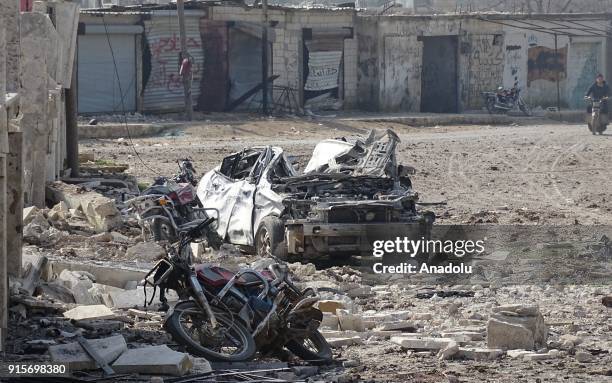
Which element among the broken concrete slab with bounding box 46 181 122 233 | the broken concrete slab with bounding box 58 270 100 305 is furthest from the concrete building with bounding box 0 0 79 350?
the broken concrete slab with bounding box 58 270 100 305

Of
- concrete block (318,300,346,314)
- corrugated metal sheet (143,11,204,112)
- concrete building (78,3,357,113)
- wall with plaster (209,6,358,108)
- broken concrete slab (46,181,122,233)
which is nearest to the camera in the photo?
concrete block (318,300,346,314)

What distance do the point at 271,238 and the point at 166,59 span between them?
24913mm

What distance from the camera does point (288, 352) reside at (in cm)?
1005

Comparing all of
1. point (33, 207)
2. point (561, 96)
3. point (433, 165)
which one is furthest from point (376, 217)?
point (561, 96)

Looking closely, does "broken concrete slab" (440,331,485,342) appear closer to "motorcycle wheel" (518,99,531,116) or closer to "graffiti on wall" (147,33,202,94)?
"graffiti on wall" (147,33,202,94)

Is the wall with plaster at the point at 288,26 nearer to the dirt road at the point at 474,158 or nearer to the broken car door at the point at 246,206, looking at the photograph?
the dirt road at the point at 474,158

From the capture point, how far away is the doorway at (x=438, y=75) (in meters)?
44.5

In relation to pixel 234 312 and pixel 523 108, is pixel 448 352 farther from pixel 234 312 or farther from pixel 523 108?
pixel 523 108

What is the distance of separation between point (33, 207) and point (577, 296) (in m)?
7.21

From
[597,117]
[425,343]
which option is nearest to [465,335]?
[425,343]

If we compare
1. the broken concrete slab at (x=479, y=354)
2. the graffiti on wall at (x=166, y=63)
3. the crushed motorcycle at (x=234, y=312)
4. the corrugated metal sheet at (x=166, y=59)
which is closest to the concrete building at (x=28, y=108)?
the crushed motorcycle at (x=234, y=312)

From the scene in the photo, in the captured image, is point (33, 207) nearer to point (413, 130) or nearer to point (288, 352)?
point (288, 352)

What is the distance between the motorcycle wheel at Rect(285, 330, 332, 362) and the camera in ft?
32.0

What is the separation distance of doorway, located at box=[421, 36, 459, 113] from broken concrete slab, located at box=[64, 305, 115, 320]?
3472cm
